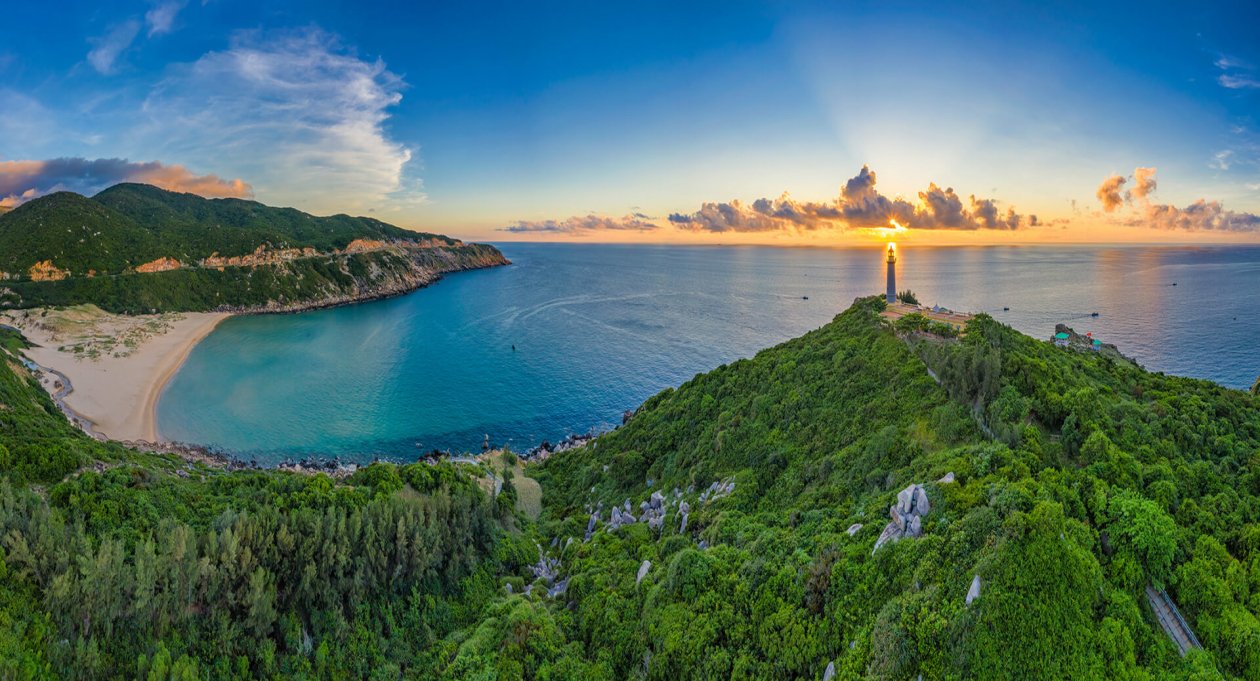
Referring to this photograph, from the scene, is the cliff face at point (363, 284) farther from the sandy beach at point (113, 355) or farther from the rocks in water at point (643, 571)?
the rocks in water at point (643, 571)

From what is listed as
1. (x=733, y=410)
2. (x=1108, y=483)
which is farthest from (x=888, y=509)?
(x=733, y=410)

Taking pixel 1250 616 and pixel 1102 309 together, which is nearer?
pixel 1250 616

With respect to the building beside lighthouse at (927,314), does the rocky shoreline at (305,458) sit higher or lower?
lower

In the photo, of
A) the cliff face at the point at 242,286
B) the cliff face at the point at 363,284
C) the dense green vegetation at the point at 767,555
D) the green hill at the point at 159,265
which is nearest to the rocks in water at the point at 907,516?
the dense green vegetation at the point at 767,555

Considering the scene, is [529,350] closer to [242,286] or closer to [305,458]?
[305,458]

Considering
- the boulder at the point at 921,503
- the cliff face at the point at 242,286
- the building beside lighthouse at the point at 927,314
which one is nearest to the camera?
the boulder at the point at 921,503

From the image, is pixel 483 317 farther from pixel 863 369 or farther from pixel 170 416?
pixel 863 369
